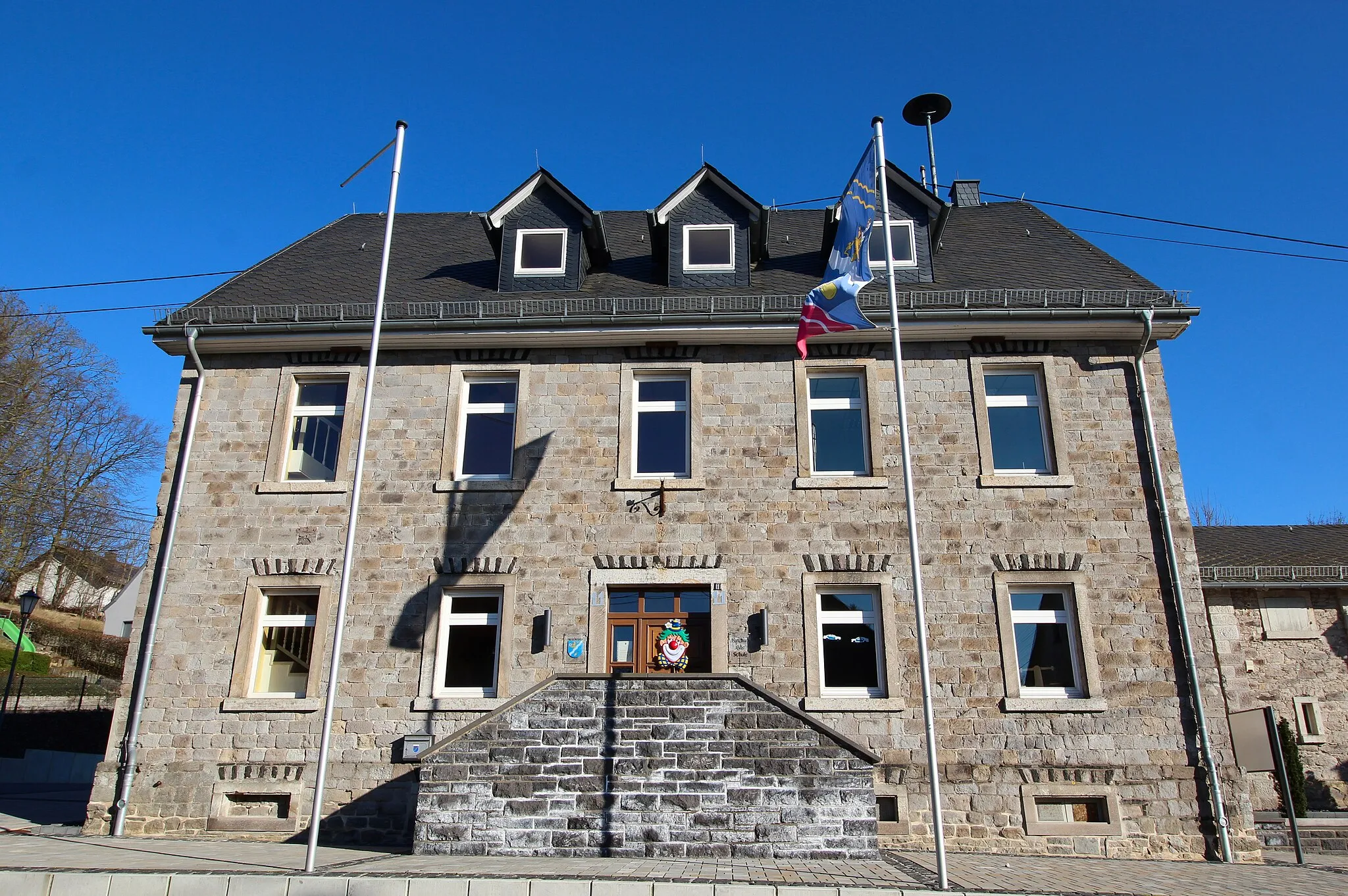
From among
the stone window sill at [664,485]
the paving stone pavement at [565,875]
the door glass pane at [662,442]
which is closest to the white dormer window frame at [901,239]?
the door glass pane at [662,442]

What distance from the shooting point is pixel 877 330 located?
13.6 meters

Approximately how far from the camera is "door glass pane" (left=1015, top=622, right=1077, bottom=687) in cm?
1227

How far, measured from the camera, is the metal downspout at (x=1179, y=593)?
11422 mm

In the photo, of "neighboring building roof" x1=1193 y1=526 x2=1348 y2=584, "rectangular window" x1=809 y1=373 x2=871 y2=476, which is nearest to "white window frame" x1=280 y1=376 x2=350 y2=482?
"rectangular window" x1=809 y1=373 x2=871 y2=476

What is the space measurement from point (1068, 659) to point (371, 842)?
9.60 metres

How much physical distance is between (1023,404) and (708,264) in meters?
5.41

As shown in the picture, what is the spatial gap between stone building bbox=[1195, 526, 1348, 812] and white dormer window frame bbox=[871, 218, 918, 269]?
960 centimetres

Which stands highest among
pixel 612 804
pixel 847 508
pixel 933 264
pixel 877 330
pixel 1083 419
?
pixel 933 264

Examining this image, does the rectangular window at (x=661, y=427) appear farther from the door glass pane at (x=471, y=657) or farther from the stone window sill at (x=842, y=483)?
the door glass pane at (x=471, y=657)

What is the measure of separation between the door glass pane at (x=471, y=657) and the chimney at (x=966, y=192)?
12825 millimetres

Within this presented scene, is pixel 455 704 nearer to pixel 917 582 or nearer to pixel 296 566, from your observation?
pixel 296 566

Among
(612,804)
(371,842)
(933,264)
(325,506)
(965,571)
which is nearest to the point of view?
(612,804)

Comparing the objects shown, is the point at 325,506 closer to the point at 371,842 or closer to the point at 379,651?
the point at 379,651

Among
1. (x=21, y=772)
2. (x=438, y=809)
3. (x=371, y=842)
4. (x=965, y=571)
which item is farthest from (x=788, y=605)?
(x=21, y=772)
